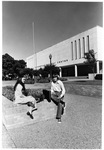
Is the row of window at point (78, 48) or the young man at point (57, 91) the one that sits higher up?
the row of window at point (78, 48)

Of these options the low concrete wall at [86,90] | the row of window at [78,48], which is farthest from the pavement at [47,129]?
the row of window at [78,48]

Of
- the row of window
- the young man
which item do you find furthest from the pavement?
the row of window

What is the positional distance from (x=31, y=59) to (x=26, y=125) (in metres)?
58.6

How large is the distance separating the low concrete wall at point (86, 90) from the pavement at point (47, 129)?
2797mm

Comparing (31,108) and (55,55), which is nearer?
(31,108)

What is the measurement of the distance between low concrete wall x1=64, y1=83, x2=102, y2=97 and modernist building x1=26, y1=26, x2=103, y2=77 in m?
18.8

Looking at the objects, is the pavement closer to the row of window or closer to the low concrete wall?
the low concrete wall

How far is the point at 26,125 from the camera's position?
350cm

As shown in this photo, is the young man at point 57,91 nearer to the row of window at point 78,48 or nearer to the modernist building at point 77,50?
the modernist building at point 77,50

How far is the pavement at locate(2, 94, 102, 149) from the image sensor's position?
8.25 ft

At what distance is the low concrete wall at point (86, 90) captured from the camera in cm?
683

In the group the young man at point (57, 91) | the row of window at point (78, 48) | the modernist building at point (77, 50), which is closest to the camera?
→ the young man at point (57, 91)

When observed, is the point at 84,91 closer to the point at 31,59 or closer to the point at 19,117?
the point at 19,117

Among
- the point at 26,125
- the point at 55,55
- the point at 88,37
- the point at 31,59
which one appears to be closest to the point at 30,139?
the point at 26,125
